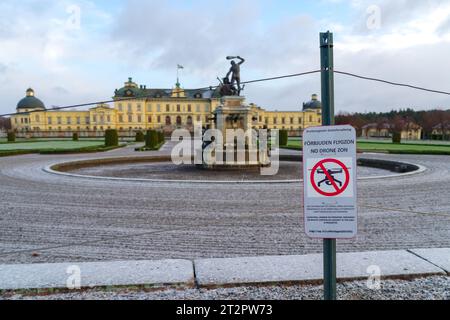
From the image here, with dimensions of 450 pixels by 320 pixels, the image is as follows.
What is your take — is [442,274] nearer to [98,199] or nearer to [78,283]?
[78,283]

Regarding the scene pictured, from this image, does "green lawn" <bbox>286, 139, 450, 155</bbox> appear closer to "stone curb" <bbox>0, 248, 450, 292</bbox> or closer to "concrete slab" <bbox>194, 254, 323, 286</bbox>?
"stone curb" <bbox>0, 248, 450, 292</bbox>

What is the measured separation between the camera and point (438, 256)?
15.3ft

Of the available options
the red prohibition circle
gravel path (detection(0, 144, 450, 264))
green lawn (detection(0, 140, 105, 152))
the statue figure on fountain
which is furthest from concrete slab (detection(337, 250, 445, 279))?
green lawn (detection(0, 140, 105, 152))

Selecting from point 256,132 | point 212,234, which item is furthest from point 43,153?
point 212,234

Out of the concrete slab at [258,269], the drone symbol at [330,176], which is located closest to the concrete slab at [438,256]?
the concrete slab at [258,269]

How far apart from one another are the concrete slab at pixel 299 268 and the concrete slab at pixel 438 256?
0.13 metres

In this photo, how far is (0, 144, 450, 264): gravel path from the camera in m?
5.38

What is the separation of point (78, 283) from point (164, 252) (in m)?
1.53

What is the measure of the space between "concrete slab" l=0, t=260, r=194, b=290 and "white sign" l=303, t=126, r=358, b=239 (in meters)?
1.87

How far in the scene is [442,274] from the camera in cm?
410

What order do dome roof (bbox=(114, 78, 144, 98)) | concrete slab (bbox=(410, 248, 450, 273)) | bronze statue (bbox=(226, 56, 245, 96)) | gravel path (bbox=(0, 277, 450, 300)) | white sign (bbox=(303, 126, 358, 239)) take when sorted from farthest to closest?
1. dome roof (bbox=(114, 78, 144, 98))
2. bronze statue (bbox=(226, 56, 245, 96))
3. concrete slab (bbox=(410, 248, 450, 273))
4. gravel path (bbox=(0, 277, 450, 300))
5. white sign (bbox=(303, 126, 358, 239))

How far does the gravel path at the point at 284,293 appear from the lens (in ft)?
11.6

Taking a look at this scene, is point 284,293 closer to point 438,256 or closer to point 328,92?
point 328,92

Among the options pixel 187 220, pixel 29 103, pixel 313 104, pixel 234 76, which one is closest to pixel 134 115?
pixel 29 103
